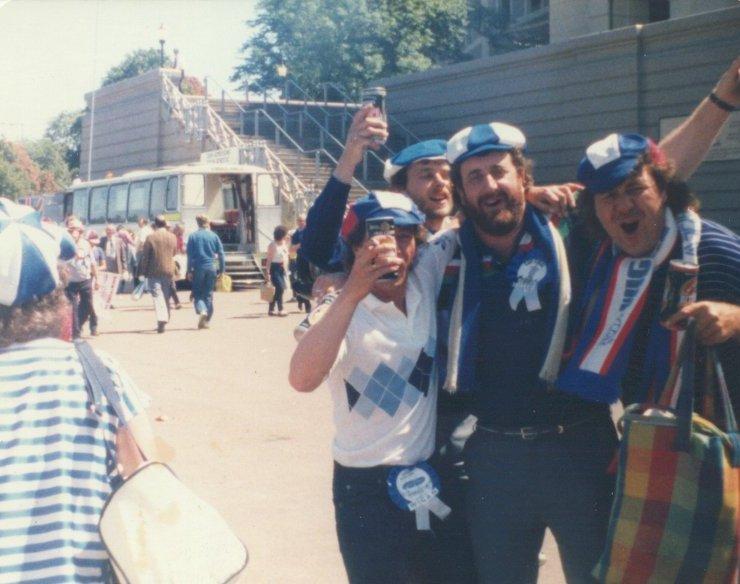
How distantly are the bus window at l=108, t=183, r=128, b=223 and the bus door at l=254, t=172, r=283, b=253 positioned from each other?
542cm

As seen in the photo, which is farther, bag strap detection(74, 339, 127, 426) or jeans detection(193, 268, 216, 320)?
jeans detection(193, 268, 216, 320)

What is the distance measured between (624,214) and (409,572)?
1.23 m

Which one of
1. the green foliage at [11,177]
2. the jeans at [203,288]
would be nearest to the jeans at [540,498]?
the jeans at [203,288]

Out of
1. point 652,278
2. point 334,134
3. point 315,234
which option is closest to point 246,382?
point 315,234

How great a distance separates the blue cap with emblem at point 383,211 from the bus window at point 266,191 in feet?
83.8

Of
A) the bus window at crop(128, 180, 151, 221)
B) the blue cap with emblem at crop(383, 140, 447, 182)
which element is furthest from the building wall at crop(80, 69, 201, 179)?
the blue cap with emblem at crop(383, 140, 447, 182)

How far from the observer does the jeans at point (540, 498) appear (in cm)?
308

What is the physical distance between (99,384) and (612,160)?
1.55 metres

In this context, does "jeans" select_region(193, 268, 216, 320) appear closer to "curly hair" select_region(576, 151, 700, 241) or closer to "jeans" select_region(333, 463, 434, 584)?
"jeans" select_region(333, 463, 434, 584)

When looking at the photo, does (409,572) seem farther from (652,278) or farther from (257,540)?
(257,540)

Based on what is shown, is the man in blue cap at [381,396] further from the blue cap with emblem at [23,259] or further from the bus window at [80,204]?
the bus window at [80,204]

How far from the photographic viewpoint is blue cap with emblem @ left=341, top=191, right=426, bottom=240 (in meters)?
3.17

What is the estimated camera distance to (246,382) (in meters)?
11.9

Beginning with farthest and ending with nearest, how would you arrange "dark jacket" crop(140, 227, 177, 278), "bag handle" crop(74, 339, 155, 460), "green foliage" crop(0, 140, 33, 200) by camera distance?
"green foliage" crop(0, 140, 33, 200) → "dark jacket" crop(140, 227, 177, 278) → "bag handle" crop(74, 339, 155, 460)
